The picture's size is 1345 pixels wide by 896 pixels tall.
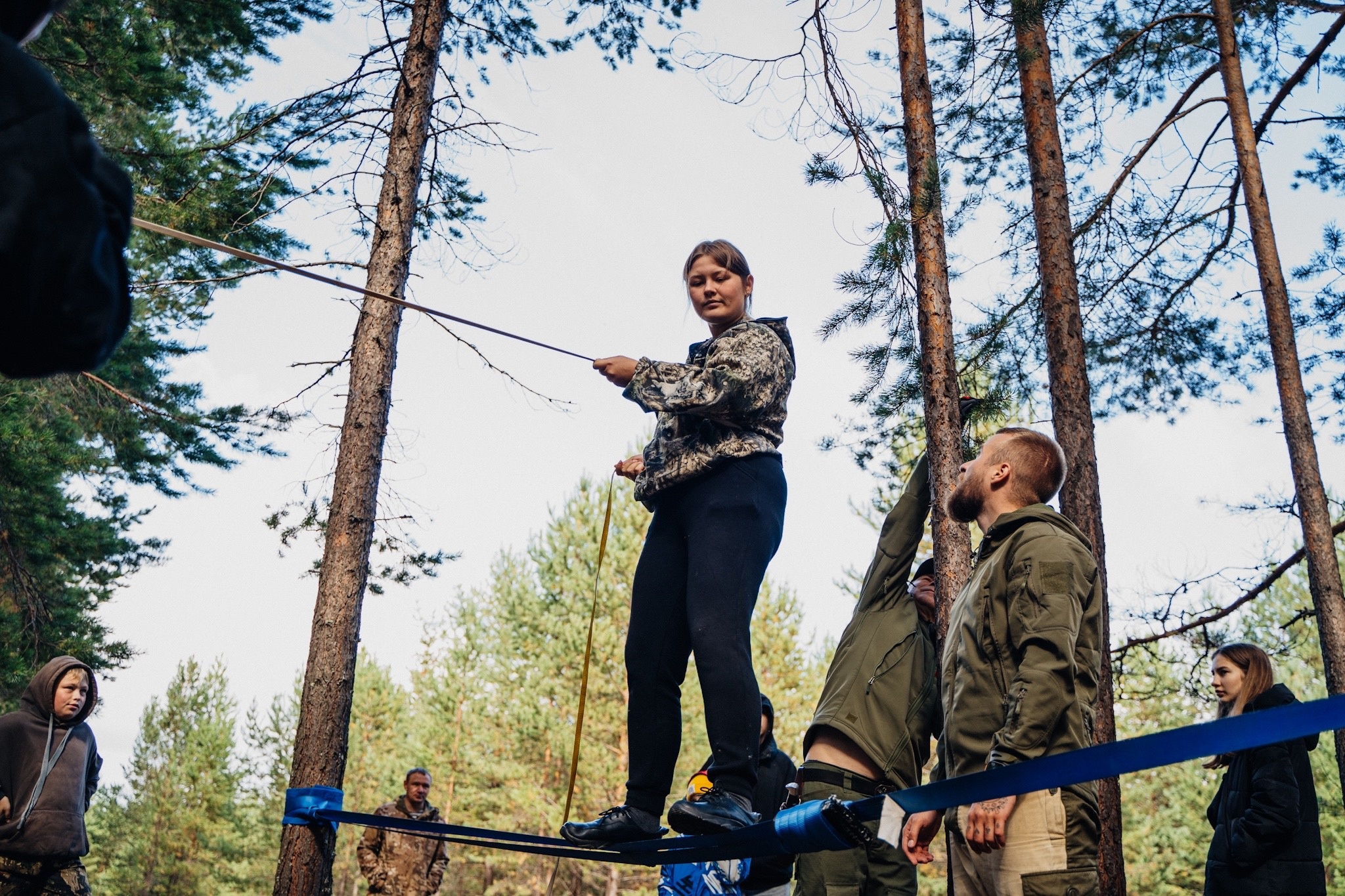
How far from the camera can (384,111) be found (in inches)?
219

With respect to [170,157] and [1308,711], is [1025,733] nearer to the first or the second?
[1308,711]

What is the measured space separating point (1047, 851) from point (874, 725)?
115 centimetres

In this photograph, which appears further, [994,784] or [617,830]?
[617,830]

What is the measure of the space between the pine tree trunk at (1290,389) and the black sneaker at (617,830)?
5.38m

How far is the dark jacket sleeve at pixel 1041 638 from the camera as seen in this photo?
2.21 m

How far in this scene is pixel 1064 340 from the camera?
227 inches

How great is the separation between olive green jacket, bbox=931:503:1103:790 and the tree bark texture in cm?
137

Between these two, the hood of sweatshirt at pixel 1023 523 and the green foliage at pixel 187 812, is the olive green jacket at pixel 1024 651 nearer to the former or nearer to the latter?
the hood of sweatshirt at pixel 1023 523

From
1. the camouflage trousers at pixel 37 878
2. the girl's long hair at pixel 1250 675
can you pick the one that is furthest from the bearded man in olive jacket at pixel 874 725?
the camouflage trousers at pixel 37 878

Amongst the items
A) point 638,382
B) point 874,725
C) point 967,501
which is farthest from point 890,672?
point 638,382

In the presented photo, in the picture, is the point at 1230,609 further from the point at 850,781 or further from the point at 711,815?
the point at 711,815

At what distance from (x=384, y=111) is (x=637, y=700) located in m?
3.90

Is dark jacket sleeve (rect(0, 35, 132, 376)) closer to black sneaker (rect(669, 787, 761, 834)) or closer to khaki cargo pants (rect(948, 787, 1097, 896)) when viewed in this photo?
black sneaker (rect(669, 787, 761, 834))

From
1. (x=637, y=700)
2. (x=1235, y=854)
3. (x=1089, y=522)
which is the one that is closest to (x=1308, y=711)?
(x=637, y=700)
